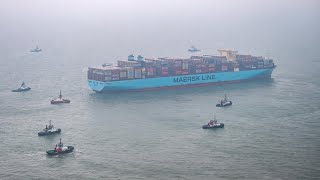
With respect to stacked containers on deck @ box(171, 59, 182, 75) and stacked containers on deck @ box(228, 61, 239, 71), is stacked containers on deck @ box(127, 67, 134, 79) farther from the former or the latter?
stacked containers on deck @ box(228, 61, 239, 71)

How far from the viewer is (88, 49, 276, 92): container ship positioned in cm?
11625

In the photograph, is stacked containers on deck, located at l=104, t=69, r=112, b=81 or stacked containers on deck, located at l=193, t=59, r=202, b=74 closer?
stacked containers on deck, located at l=104, t=69, r=112, b=81

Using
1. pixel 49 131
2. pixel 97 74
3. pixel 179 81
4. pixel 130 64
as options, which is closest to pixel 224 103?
pixel 179 81

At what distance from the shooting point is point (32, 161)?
Answer: 68.9 meters

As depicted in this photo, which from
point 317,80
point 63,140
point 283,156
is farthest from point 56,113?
point 317,80

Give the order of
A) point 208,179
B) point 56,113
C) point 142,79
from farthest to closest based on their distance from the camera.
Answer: point 142,79 → point 56,113 → point 208,179

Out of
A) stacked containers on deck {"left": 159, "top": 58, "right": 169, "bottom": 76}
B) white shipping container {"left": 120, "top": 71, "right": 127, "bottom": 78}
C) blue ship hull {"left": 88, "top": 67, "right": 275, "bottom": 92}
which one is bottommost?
blue ship hull {"left": 88, "top": 67, "right": 275, "bottom": 92}

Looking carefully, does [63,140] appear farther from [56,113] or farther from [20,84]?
[20,84]

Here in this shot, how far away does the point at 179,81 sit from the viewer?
4872 inches

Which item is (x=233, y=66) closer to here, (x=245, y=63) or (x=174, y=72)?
(x=245, y=63)

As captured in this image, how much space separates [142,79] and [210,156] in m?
49.8

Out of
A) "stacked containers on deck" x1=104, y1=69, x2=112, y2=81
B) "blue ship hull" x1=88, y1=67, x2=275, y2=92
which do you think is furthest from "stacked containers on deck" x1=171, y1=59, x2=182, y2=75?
"stacked containers on deck" x1=104, y1=69, x2=112, y2=81

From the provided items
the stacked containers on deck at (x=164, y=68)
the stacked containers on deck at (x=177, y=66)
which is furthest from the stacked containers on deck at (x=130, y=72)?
the stacked containers on deck at (x=177, y=66)

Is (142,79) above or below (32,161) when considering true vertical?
above
